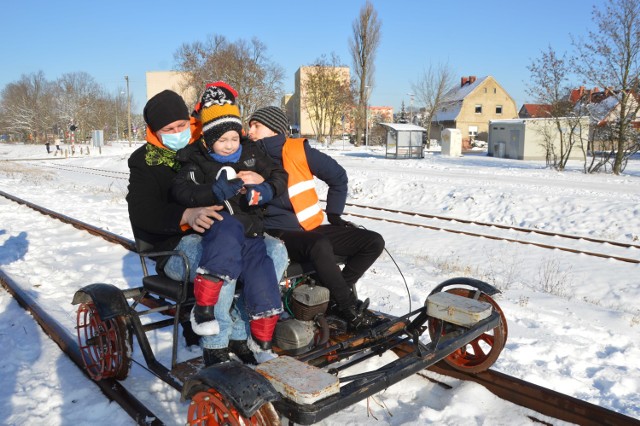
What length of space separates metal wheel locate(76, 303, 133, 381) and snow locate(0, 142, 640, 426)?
0.47 feet

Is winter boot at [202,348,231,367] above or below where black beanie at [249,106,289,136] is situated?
below

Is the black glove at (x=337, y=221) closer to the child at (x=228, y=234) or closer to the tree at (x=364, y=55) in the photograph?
the child at (x=228, y=234)

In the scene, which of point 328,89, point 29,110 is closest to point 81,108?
point 29,110

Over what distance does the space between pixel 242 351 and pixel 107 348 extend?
3.38ft

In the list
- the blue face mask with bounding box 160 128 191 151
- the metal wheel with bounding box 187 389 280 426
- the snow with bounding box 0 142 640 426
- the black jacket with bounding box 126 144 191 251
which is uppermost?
the blue face mask with bounding box 160 128 191 151

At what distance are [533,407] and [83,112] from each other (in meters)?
71.0

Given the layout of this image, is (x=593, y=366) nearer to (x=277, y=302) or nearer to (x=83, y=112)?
(x=277, y=302)

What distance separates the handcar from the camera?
2350mm

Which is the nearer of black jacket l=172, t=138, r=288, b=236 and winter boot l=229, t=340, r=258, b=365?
black jacket l=172, t=138, r=288, b=236

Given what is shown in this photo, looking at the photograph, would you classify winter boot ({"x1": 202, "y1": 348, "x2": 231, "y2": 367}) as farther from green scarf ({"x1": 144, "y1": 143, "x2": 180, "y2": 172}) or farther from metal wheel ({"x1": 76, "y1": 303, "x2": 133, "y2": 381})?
green scarf ({"x1": 144, "y1": 143, "x2": 180, "y2": 172})

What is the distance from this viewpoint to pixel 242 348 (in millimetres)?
3402

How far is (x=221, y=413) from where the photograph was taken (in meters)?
2.42

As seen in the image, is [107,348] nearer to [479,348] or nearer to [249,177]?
Answer: [249,177]

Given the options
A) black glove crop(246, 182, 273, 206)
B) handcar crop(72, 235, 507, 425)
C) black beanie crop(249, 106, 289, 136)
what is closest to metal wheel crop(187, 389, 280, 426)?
handcar crop(72, 235, 507, 425)
